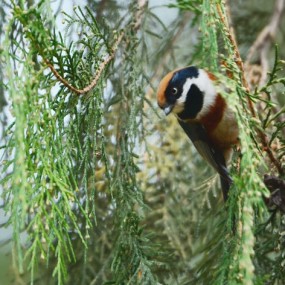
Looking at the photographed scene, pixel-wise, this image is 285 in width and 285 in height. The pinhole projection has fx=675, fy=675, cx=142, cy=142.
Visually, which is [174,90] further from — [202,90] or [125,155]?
[125,155]

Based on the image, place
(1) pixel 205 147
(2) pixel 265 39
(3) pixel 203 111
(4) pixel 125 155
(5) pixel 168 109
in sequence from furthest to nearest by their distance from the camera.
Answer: (2) pixel 265 39 → (1) pixel 205 147 → (3) pixel 203 111 → (5) pixel 168 109 → (4) pixel 125 155

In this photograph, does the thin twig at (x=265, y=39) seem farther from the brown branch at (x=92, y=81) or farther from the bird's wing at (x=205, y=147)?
the brown branch at (x=92, y=81)

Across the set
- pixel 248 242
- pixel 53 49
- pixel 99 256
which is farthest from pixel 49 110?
pixel 99 256

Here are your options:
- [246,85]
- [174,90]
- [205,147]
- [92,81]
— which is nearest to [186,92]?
[174,90]

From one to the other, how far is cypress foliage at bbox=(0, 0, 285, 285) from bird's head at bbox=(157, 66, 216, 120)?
0.27 ft

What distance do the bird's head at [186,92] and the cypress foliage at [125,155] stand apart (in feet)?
0.27

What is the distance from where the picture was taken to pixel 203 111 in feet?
8.18

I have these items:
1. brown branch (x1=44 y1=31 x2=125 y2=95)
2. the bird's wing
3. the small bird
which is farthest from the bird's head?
brown branch (x1=44 y1=31 x2=125 y2=95)

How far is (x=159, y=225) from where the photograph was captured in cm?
299

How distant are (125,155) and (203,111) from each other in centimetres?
47

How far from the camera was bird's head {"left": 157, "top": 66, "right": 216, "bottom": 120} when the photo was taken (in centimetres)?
239

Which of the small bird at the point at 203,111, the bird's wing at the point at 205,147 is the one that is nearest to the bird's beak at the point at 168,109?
the small bird at the point at 203,111

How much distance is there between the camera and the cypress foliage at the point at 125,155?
1348mm

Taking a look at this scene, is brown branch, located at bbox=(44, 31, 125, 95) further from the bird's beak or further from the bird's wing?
the bird's wing
